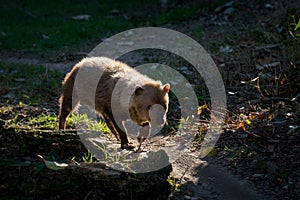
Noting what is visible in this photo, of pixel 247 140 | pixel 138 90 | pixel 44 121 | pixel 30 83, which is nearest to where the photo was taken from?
pixel 138 90

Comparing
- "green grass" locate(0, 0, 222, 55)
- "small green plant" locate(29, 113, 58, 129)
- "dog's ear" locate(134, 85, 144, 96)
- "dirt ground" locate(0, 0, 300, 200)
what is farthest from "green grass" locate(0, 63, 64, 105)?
"dog's ear" locate(134, 85, 144, 96)

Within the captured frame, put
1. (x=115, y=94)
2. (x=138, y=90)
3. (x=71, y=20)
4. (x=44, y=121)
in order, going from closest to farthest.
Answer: (x=138, y=90)
(x=115, y=94)
(x=44, y=121)
(x=71, y=20)

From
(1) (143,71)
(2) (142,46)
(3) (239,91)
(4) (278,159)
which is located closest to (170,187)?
(4) (278,159)

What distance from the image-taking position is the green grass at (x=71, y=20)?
10.6 metres

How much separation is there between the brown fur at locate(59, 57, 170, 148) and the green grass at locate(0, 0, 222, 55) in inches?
166

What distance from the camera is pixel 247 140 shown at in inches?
199

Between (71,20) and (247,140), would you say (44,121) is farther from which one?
(71,20)

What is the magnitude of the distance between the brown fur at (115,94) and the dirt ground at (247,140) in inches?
26.1

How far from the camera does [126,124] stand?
5.86 meters

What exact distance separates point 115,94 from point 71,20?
25.3 feet

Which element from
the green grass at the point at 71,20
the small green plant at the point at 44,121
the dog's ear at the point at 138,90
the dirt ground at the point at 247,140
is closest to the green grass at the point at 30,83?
the dirt ground at the point at 247,140

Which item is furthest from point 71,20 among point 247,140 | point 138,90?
point 247,140

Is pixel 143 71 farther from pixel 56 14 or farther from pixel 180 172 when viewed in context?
pixel 56 14

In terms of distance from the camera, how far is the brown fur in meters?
4.98
